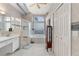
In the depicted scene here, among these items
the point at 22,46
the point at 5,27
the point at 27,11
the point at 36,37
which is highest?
the point at 27,11

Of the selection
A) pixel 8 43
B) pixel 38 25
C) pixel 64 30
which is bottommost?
pixel 8 43

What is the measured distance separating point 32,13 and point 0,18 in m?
2.51

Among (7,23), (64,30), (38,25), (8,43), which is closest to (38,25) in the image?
(38,25)

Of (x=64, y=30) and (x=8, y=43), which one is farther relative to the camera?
(x=8, y=43)

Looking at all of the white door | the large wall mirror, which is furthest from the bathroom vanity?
the white door

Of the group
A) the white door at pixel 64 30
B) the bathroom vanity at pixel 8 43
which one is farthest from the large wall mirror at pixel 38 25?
the white door at pixel 64 30

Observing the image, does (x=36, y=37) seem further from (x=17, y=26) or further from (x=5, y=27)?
(x=5, y=27)

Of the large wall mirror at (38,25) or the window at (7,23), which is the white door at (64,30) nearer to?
the window at (7,23)

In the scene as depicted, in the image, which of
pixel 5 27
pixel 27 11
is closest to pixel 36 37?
pixel 27 11

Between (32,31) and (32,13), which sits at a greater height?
(32,13)

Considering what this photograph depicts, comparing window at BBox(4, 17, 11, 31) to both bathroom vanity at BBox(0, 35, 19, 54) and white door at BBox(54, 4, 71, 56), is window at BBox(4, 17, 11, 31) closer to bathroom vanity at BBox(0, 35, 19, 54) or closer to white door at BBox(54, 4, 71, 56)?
bathroom vanity at BBox(0, 35, 19, 54)

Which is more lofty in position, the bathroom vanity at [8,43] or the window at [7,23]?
the window at [7,23]

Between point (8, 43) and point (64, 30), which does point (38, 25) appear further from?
point (64, 30)

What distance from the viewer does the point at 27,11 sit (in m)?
7.47
